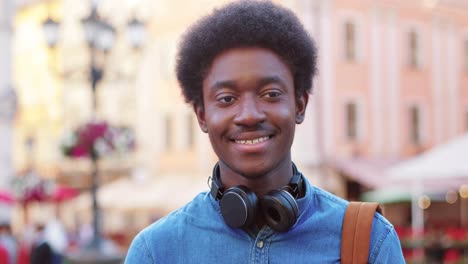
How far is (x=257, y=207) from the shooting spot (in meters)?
1.88

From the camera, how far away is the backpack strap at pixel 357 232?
1806 millimetres

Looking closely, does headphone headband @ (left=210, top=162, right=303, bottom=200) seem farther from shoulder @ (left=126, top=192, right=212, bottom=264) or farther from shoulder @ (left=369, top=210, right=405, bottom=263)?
shoulder @ (left=369, top=210, right=405, bottom=263)

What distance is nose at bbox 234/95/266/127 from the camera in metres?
1.86

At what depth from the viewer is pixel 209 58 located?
1.95 m

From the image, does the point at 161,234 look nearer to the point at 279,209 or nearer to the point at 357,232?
the point at 279,209

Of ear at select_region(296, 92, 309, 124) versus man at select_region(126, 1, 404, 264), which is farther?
ear at select_region(296, 92, 309, 124)

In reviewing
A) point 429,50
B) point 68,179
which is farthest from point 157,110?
point 429,50

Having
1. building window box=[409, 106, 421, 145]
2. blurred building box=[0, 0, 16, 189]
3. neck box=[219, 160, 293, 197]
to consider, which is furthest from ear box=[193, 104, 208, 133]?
building window box=[409, 106, 421, 145]

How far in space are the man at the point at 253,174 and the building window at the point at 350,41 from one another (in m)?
23.1

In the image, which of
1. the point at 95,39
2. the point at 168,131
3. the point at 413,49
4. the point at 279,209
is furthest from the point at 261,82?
the point at 168,131

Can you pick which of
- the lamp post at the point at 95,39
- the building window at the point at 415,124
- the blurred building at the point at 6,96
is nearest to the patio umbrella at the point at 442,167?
the lamp post at the point at 95,39

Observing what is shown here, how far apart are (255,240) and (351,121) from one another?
23.5 m

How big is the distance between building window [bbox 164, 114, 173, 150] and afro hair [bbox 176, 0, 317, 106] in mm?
25663

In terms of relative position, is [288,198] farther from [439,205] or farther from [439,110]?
[439,110]
